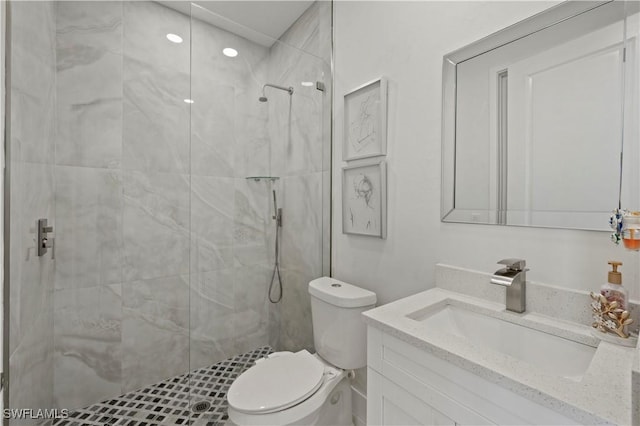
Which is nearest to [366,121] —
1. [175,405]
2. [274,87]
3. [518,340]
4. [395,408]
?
[274,87]

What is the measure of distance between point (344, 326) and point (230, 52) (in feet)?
5.30

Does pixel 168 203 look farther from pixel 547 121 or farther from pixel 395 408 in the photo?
pixel 547 121

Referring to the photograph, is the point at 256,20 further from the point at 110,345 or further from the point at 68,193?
the point at 110,345

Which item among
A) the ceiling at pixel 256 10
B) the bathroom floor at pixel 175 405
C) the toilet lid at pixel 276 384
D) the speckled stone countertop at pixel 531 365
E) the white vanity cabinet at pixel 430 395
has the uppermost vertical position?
the ceiling at pixel 256 10

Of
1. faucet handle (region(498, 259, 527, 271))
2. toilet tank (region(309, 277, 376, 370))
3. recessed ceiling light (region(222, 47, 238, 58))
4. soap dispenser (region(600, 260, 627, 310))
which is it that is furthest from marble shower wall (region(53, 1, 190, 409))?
soap dispenser (region(600, 260, 627, 310))

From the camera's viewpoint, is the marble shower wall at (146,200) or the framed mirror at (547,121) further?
the marble shower wall at (146,200)

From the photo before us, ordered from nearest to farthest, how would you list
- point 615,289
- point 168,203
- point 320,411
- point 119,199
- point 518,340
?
point 615,289 < point 518,340 < point 320,411 < point 119,199 < point 168,203

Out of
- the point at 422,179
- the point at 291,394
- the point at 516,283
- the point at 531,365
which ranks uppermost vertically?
the point at 422,179

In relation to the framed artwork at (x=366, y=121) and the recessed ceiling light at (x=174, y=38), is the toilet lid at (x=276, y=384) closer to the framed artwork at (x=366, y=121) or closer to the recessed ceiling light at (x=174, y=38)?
the framed artwork at (x=366, y=121)

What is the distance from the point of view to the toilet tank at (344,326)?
1377 mm

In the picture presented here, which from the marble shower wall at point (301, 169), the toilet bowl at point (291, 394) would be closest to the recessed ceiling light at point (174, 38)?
the marble shower wall at point (301, 169)

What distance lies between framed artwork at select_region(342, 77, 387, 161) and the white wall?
0.05 metres

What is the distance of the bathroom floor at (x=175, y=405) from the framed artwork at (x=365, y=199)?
3.51 feet

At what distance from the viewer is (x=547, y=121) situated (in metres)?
0.96
